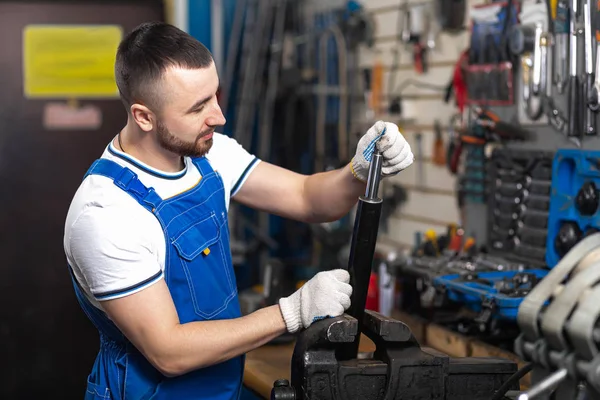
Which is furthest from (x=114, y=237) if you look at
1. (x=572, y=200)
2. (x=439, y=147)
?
(x=439, y=147)

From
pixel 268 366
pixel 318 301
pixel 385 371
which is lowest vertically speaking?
pixel 268 366

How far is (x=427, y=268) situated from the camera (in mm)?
2678

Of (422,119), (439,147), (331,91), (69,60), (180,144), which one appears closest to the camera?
(180,144)

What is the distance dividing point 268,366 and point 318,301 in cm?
80

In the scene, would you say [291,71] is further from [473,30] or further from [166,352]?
[166,352]

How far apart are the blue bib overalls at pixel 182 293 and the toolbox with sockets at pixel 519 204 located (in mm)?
998

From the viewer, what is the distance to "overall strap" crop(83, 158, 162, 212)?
1.87 metres

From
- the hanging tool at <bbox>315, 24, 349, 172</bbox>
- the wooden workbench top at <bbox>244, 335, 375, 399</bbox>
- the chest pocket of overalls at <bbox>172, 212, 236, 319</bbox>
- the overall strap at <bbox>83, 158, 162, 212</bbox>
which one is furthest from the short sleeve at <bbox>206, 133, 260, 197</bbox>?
the hanging tool at <bbox>315, 24, 349, 172</bbox>

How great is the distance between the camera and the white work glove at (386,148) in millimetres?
1945

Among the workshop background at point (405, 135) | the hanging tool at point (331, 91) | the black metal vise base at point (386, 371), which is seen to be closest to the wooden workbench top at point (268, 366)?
the workshop background at point (405, 135)

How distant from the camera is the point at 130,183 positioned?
188 centimetres

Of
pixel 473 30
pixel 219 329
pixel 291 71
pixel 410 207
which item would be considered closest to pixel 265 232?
pixel 291 71

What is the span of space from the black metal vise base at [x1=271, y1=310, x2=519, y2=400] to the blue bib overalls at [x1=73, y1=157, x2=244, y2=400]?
0.33 metres

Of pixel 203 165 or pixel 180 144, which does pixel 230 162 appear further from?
pixel 180 144
